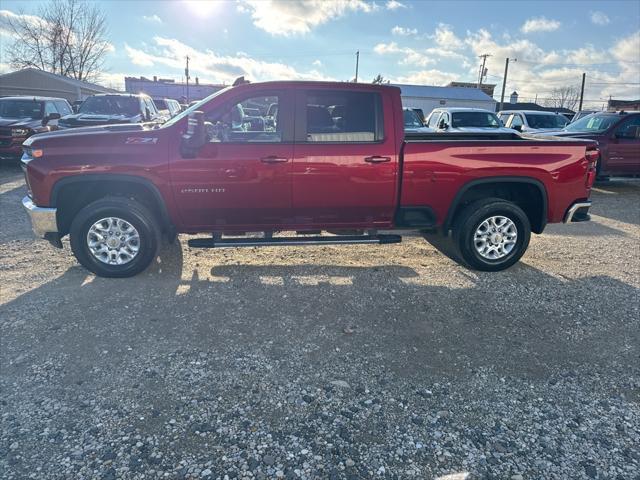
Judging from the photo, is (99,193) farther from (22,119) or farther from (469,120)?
(469,120)

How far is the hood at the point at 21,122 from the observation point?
1148cm

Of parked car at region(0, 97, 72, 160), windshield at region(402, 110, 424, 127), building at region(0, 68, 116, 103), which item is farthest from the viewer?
building at region(0, 68, 116, 103)

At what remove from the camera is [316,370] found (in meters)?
3.29

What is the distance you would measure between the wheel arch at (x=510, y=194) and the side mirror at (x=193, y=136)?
2796mm

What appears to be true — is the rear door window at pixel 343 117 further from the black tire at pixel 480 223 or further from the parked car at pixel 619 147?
the parked car at pixel 619 147

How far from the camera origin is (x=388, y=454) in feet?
8.21

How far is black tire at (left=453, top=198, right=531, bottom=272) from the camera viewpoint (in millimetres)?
5082

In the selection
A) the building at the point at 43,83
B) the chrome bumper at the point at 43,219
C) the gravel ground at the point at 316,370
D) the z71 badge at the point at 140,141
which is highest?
the building at the point at 43,83

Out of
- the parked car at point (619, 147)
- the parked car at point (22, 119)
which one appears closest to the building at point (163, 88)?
the parked car at point (22, 119)

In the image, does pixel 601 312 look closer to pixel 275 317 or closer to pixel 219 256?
pixel 275 317

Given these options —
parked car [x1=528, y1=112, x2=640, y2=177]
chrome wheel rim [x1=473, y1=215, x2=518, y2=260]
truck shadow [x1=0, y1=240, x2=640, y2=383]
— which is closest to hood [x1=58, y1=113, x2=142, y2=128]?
truck shadow [x1=0, y1=240, x2=640, y2=383]

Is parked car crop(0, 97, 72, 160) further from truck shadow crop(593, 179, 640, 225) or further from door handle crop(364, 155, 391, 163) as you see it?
truck shadow crop(593, 179, 640, 225)

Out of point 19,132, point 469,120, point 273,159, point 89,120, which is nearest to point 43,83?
point 19,132

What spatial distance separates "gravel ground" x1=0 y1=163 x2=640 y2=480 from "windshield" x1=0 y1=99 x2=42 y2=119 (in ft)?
30.3
